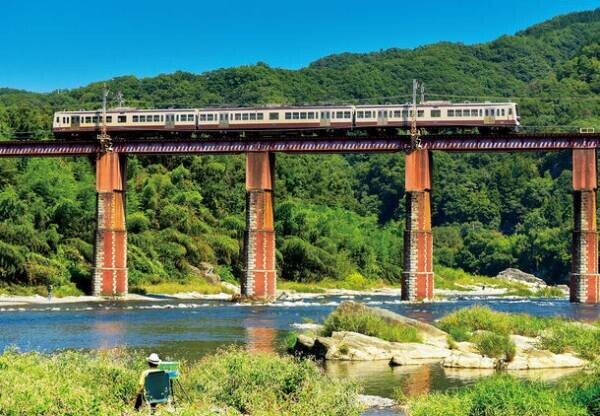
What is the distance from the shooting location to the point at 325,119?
9175 cm

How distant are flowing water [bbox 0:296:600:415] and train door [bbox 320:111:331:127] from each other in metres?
14.5

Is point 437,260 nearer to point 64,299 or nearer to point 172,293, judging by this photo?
point 172,293

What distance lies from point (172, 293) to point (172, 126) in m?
17.3

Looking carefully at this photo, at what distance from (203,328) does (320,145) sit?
29.2 meters

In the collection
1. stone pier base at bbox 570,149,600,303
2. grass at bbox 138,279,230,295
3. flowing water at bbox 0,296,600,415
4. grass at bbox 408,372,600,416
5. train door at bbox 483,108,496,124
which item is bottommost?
flowing water at bbox 0,296,600,415

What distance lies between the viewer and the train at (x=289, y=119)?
8862 cm

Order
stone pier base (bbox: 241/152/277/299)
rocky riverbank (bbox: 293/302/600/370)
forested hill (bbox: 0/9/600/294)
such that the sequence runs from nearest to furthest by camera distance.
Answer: rocky riverbank (bbox: 293/302/600/370), stone pier base (bbox: 241/152/277/299), forested hill (bbox: 0/9/600/294)

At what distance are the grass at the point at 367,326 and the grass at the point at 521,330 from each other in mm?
2556

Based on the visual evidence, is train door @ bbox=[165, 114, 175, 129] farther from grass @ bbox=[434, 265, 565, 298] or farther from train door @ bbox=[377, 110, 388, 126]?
grass @ bbox=[434, 265, 565, 298]

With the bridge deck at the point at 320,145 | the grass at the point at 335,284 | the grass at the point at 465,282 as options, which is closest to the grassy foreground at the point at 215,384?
the bridge deck at the point at 320,145

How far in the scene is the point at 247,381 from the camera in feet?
98.1

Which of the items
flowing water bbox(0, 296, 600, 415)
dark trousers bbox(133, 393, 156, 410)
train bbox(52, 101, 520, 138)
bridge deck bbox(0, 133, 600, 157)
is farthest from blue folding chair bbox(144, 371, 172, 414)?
train bbox(52, 101, 520, 138)

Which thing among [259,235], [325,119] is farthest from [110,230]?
[325,119]

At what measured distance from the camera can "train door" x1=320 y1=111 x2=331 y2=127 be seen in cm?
9150
